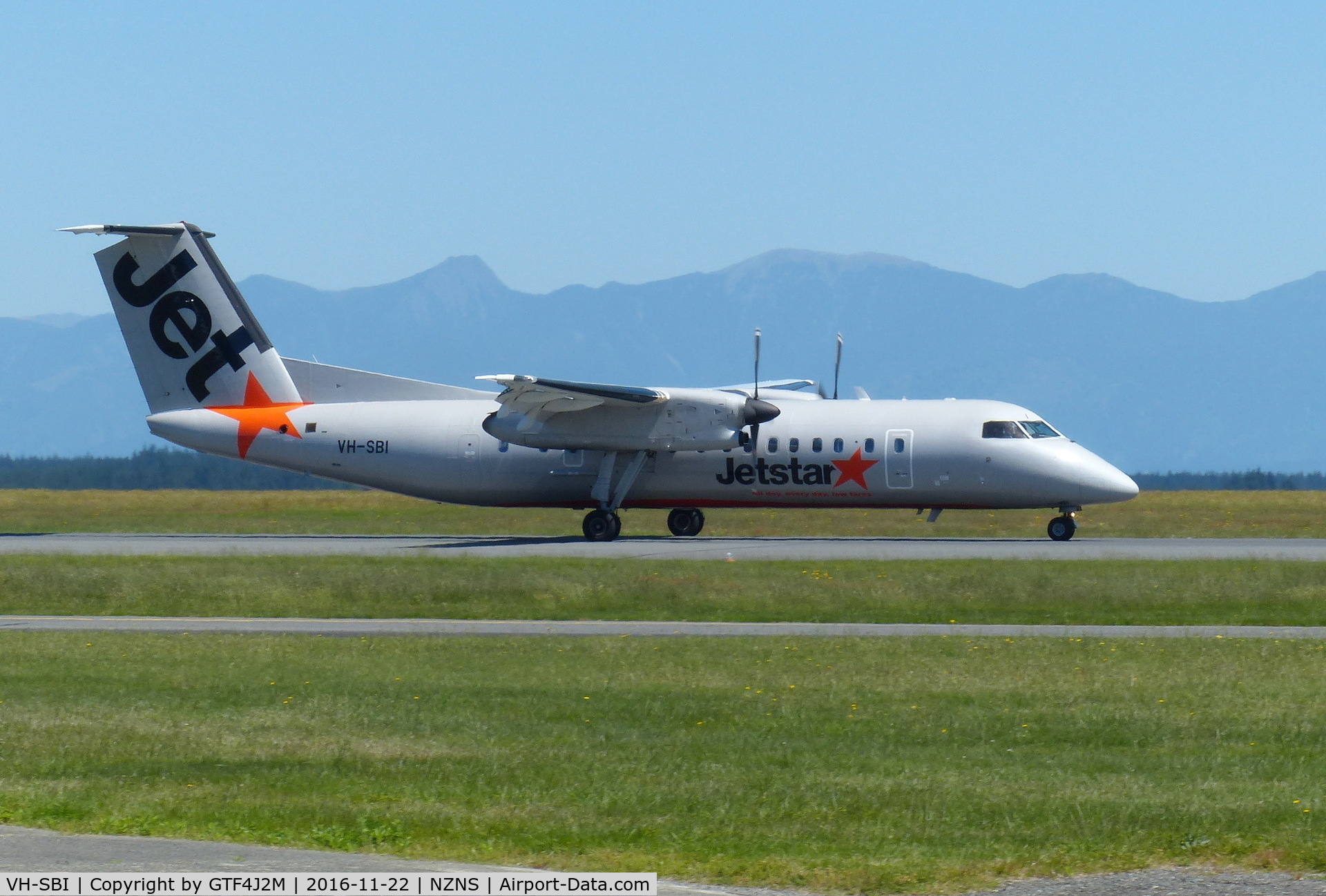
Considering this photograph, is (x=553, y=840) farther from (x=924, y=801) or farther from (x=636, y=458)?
(x=636, y=458)

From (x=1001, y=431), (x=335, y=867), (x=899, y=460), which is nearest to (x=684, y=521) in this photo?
(x=899, y=460)

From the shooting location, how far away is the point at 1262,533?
158 feet

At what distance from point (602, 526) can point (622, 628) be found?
18587 mm

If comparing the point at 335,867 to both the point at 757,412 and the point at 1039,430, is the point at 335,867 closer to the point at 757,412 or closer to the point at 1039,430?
the point at 757,412

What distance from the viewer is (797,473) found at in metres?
40.8

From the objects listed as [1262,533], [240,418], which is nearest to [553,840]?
[240,418]

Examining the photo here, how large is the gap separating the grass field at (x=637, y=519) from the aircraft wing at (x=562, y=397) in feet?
21.5

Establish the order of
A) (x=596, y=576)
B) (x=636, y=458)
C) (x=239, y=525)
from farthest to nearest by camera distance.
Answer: (x=239, y=525) → (x=636, y=458) → (x=596, y=576)

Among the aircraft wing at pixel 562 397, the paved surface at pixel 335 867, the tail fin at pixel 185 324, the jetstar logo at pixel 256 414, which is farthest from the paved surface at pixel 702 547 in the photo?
the paved surface at pixel 335 867

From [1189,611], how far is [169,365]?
2992 centimetres

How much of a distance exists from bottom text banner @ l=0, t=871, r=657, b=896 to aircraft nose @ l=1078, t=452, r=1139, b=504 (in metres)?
32.2

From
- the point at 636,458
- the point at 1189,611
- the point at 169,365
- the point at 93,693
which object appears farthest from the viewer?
the point at 169,365

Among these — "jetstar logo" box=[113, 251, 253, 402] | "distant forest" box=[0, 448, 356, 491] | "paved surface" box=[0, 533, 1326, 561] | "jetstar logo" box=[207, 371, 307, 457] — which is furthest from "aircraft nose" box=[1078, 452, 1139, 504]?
"distant forest" box=[0, 448, 356, 491]

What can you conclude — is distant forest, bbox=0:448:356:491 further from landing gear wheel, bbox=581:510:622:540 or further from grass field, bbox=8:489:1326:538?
landing gear wheel, bbox=581:510:622:540
